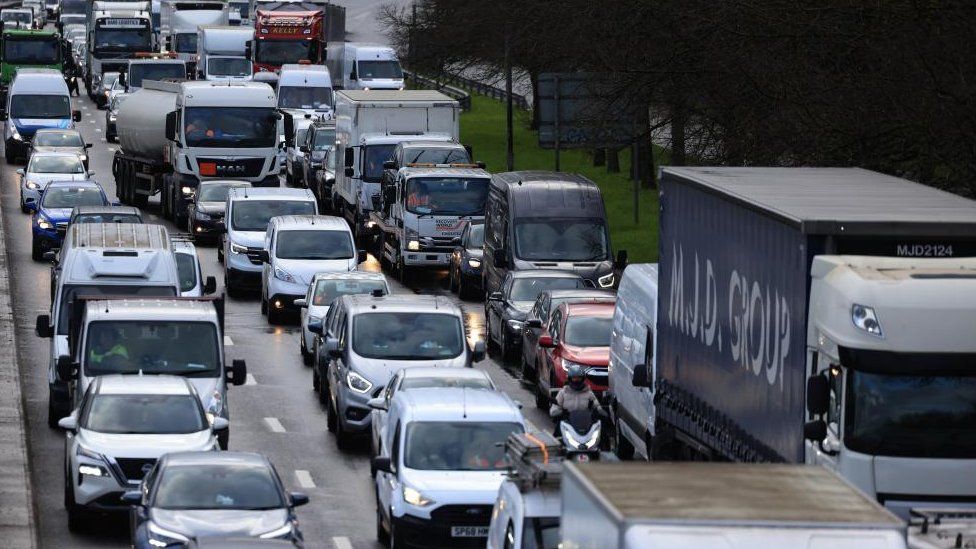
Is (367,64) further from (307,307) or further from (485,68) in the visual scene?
(307,307)

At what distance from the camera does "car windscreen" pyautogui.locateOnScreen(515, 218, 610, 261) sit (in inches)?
1497

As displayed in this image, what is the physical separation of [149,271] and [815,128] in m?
10.7

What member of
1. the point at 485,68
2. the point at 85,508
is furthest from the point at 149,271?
the point at 485,68

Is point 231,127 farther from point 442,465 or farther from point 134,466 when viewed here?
point 442,465

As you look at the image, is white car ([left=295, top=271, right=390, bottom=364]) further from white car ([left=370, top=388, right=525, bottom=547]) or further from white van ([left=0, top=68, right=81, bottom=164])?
white van ([left=0, top=68, right=81, bottom=164])

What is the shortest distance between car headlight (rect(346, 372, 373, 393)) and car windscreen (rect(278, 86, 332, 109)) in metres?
41.7

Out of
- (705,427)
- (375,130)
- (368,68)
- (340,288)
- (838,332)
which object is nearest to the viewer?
(838,332)

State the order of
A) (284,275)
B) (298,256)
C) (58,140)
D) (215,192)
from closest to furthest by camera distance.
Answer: (284,275)
(298,256)
(215,192)
(58,140)

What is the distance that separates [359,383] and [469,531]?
6.60 metres

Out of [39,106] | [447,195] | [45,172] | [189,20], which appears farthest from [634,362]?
[189,20]

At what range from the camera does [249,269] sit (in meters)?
40.8

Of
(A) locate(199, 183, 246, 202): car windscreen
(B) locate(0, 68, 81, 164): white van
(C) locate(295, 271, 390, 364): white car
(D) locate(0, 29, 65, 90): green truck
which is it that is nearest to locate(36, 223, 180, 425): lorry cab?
(C) locate(295, 271, 390, 364): white car

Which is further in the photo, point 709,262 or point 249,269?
point 249,269

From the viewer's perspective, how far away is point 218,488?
19.5 m
